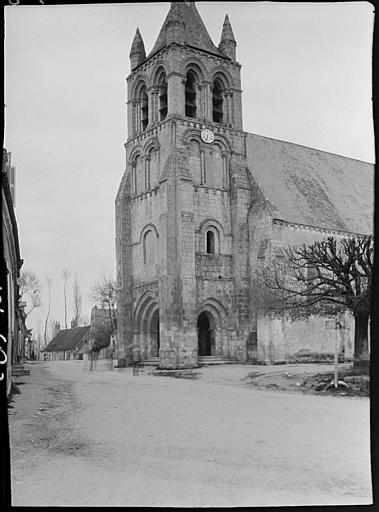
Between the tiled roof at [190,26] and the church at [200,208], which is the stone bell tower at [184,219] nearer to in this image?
the church at [200,208]

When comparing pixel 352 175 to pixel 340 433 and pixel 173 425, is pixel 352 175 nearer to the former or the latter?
pixel 340 433

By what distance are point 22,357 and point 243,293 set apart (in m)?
6.21

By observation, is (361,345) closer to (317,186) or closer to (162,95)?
(317,186)

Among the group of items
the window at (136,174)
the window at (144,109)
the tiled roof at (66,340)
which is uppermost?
the window at (144,109)

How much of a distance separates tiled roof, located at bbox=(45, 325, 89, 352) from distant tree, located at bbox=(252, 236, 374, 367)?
2720 mm

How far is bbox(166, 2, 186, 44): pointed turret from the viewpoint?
736cm

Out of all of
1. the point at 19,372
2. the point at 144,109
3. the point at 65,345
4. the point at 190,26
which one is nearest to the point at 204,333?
the point at 144,109

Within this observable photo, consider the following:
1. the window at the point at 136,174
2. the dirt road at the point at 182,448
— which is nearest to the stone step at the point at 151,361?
the window at the point at 136,174

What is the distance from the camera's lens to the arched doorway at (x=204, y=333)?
14.7 metres

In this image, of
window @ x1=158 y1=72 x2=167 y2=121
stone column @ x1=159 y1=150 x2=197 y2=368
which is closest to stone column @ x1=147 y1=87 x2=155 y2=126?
window @ x1=158 y1=72 x2=167 y2=121

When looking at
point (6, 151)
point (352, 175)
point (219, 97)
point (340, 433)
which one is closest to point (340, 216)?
point (352, 175)

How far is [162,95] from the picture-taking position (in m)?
14.5

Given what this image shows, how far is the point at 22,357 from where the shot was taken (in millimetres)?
7793

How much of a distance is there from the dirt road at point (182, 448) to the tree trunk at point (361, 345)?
0.50 metres
